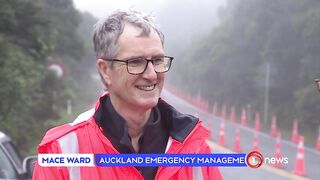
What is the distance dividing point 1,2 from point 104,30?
35.8 ft

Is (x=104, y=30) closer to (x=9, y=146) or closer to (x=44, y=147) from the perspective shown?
(x=44, y=147)

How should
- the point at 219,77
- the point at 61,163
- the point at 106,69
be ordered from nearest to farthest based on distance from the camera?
1. the point at 61,163
2. the point at 106,69
3. the point at 219,77

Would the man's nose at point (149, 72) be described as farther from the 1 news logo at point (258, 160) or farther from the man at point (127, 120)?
the 1 news logo at point (258, 160)

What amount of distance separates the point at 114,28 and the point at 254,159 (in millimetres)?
706

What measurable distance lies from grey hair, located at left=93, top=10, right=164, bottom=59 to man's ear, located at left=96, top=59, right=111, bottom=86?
24 mm

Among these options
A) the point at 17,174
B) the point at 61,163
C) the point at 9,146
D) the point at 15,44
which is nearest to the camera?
the point at 61,163

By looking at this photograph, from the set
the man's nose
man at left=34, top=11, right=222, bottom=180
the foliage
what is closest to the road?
the foliage

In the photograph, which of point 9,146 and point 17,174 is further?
point 9,146

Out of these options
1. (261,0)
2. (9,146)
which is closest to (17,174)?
(9,146)

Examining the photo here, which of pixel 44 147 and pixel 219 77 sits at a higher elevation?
pixel 219 77

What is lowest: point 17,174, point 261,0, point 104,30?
point 17,174

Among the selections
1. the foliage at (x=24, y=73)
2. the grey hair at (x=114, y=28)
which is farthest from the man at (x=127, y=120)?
the foliage at (x=24, y=73)

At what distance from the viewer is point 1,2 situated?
12.4m

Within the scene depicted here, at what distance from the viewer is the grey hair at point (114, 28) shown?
6.87ft
